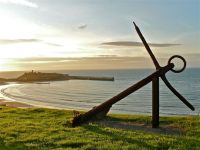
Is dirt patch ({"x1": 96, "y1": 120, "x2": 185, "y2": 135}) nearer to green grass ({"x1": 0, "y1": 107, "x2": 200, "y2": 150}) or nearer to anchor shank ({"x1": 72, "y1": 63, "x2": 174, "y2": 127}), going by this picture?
green grass ({"x1": 0, "y1": 107, "x2": 200, "y2": 150})

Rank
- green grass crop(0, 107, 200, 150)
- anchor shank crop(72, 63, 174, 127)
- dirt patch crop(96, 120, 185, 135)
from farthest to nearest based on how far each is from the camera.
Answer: dirt patch crop(96, 120, 185, 135), anchor shank crop(72, 63, 174, 127), green grass crop(0, 107, 200, 150)

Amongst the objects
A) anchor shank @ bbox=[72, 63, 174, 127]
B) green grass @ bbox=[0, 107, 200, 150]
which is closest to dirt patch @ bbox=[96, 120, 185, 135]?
green grass @ bbox=[0, 107, 200, 150]

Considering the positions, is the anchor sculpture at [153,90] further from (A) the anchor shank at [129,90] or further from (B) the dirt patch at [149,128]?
(B) the dirt patch at [149,128]

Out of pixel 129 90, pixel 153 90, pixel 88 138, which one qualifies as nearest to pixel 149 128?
pixel 153 90

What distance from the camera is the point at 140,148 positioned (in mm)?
12875

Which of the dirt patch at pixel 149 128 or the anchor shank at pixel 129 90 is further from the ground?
the anchor shank at pixel 129 90

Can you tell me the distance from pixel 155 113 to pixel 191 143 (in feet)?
11.5

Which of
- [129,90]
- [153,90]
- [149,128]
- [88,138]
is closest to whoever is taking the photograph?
[88,138]

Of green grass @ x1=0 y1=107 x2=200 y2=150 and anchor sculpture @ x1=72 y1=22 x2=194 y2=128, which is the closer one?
green grass @ x1=0 y1=107 x2=200 y2=150

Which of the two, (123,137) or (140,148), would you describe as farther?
(123,137)

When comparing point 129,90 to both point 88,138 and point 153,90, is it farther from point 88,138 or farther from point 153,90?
point 88,138

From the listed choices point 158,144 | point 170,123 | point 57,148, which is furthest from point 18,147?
point 170,123

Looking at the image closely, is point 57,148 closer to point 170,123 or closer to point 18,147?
point 18,147

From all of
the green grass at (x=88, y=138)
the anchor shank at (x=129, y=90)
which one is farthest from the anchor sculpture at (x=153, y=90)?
the green grass at (x=88, y=138)
